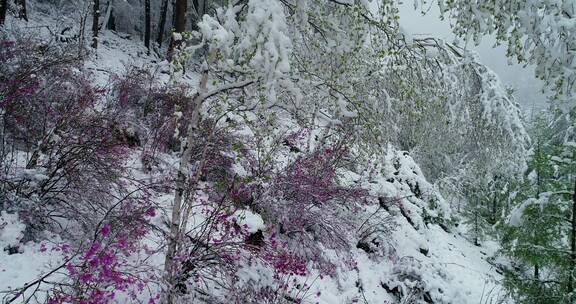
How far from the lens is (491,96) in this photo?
571 cm

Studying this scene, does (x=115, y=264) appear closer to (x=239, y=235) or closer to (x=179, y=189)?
(x=179, y=189)

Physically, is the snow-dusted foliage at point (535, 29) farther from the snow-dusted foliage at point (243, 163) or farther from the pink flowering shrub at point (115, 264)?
the pink flowering shrub at point (115, 264)

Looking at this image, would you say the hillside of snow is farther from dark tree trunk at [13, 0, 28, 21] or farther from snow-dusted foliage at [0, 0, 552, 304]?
dark tree trunk at [13, 0, 28, 21]

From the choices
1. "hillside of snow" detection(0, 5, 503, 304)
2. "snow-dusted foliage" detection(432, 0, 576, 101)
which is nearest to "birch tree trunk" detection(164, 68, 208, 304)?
"hillside of snow" detection(0, 5, 503, 304)

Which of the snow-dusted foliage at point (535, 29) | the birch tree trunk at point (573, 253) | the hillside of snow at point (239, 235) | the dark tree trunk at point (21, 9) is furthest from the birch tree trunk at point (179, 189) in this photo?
the dark tree trunk at point (21, 9)

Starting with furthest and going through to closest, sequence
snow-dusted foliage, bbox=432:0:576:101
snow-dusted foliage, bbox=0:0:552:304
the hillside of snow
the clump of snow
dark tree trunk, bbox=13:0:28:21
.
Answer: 1. dark tree trunk, bbox=13:0:28:21
2. the clump of snow
3. the hillside of snow
4. snow-dusted foliage, bbox=0:0:552:304
5. snow-dusted foliage, bbox=432:0:576:101

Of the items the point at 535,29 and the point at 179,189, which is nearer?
the point at 535,29

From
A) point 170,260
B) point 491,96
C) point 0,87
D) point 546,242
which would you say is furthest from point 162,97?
point 546,242

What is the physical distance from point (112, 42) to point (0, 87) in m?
13.4

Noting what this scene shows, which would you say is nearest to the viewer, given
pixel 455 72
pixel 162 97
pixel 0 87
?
pixel 0 87

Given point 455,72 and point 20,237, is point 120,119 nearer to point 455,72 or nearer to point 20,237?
point 20,237

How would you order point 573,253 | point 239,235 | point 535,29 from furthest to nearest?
point 573,253, point 239,235, point 535,29

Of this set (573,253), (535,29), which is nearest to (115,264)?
(535,29)

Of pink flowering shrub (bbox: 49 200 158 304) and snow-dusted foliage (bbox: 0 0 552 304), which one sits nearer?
pink flowering shrub (bbox: 49 200 158 304)
